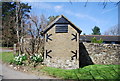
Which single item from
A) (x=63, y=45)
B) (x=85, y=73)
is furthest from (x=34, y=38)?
(x=85, y=73)

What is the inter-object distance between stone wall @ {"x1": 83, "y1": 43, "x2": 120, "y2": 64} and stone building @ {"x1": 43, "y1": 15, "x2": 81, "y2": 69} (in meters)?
2.24

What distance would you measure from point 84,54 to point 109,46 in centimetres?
216

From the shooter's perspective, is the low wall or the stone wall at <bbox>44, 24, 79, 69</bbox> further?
the low wall

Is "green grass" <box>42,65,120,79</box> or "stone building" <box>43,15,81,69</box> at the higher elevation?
"stone building" <box>43,15,81,69</box>

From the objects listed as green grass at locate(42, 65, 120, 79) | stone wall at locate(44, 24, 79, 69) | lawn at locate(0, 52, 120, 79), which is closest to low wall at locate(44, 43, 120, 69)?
stone wall at locate(44, 24, 79, 69)

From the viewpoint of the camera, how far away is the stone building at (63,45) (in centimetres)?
695

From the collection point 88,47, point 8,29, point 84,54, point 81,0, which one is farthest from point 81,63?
point 8,29

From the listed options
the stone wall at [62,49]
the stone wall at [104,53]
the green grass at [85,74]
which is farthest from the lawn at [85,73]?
the stone wall at [104,53]

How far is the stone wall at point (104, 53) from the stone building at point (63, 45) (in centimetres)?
224

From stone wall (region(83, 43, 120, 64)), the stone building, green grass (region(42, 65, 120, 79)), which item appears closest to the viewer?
green grass (region(42, 65, 120, 79))

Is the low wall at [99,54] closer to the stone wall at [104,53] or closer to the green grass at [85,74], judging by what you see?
the stone wall at [104,53]

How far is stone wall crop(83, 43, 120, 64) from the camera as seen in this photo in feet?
27.6

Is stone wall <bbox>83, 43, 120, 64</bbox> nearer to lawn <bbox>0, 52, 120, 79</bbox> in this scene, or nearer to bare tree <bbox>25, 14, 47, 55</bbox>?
lawn <bbox>0, 52, 120, 79</bbox>

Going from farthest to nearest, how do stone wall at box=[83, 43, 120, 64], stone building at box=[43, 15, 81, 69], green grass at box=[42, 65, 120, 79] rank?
stone wall at box=[83, 43, 120, 64] → stone building at box=[43, 15, 81, 69] → green grass at box=[42, 65, 120, 79]
